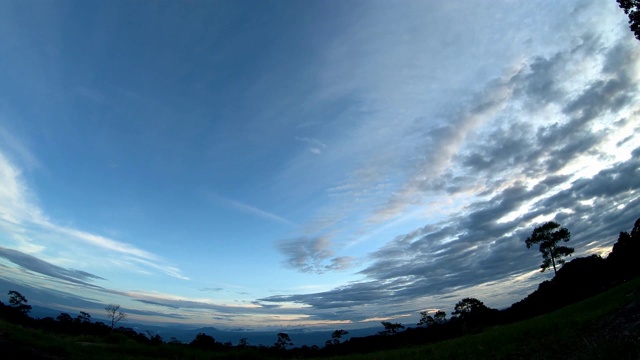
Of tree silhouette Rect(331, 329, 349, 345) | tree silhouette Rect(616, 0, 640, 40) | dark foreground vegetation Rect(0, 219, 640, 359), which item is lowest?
tree silhouette Rect(331, 329, 349, 345)

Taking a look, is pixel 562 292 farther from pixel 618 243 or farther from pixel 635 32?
pixel 635 32

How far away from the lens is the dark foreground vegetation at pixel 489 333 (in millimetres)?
12625

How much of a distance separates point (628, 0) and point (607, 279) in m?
61.5

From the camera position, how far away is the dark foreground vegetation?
41.4 feet

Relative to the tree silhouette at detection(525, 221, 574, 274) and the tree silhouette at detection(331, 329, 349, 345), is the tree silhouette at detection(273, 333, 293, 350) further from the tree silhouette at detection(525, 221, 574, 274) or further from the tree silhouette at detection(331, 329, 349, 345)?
the tree silhouette at detection(525, 221, 574, 274)

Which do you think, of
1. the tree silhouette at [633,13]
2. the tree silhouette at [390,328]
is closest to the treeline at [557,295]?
the tree silhouette at [390,328]

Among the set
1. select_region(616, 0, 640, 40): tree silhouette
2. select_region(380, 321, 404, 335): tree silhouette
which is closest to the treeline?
select_region(380, 321, 404, 335): tree silhouette

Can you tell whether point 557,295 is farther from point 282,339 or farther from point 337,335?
point 282,339

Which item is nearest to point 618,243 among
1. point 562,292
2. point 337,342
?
point 562,292

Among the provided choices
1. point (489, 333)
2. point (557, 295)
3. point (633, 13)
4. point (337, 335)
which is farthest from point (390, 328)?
point (633, 13)

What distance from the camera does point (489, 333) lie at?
1123 inches

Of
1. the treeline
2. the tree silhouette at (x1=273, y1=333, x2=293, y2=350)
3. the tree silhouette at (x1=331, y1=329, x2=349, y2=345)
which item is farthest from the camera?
the tree silhouette at (x1=331, y1=329, x2=349, y2=345)

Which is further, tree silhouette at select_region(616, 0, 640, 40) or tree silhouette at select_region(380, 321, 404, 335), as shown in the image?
tree silhouette at select_region(380, 321, 404, 335)

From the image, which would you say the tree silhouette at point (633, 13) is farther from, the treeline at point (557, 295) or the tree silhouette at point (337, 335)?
the tree silhouette at point (337, 335)
